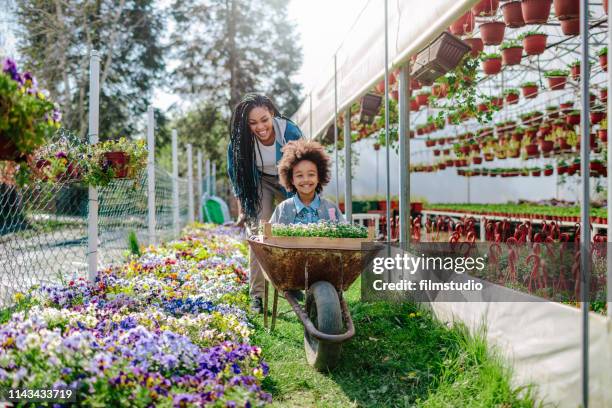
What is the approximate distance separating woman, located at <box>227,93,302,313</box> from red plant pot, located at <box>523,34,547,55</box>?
2.22 meters

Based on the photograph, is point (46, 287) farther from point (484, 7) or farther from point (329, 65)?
point (329, 65)

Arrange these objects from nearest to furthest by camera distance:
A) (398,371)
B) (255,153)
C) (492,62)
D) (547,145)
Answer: (398,371)
(255,153)
(492,62)
(547,145)

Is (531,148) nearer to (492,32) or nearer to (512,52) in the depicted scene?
(512,52)

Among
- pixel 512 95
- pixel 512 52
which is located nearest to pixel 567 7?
pixel 512 52

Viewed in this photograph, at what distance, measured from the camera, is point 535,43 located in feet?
16.5

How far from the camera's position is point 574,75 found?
6.54 m

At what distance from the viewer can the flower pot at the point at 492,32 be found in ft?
14.8

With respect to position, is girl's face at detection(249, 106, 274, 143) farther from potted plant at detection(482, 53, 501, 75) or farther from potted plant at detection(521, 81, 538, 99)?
potted plant at detection(521, 81, 538, 99)

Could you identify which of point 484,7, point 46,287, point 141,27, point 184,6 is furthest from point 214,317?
point 184,6

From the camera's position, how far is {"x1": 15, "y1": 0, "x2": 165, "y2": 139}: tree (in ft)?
55.6

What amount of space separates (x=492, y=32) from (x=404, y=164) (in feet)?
4.22

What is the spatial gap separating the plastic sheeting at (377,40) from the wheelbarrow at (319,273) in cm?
136

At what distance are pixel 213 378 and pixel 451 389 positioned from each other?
112 centimetres

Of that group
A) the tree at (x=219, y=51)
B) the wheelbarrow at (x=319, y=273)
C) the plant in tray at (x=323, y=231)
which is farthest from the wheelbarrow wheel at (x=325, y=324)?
the tree at (x=219, y=51)
